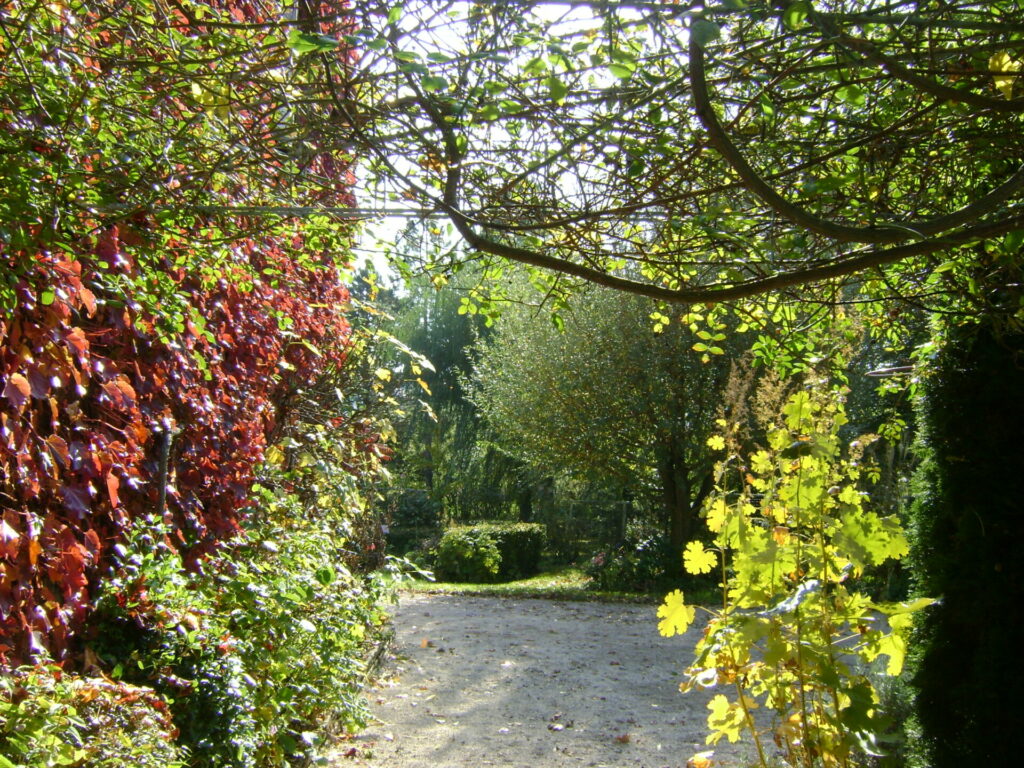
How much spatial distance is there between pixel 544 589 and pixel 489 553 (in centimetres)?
180

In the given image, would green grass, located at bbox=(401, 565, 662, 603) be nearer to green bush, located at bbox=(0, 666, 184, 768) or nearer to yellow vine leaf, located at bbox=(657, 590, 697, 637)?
green bush, located at bbox=(0, 666, 184, 768)

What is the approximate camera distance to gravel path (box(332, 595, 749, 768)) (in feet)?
15.1

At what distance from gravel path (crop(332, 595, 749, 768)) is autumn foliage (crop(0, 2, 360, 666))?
2.03 m

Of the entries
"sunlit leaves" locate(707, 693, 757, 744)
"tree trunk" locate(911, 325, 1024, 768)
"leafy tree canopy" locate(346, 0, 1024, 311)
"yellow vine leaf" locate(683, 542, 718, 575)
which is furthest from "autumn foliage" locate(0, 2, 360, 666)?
"tree trunk" locate(911, 325, 1024, 768)

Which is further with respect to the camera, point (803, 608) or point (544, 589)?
point (544, 589)

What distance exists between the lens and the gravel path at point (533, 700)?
4609 millimetres

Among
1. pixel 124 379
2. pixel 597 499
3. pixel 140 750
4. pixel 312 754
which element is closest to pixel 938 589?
pixel 312 754

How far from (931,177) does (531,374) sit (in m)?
11.2

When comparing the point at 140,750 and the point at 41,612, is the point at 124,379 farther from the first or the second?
the point at 140,750

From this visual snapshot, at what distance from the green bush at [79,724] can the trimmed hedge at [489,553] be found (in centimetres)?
1255

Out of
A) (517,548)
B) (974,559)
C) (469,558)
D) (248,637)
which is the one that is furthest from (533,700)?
(517,548)

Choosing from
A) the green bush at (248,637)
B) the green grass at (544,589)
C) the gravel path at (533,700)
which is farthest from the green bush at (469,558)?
the green bush at (248,637)

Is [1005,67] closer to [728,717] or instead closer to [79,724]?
[728,717]

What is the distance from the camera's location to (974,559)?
10.9 ft
